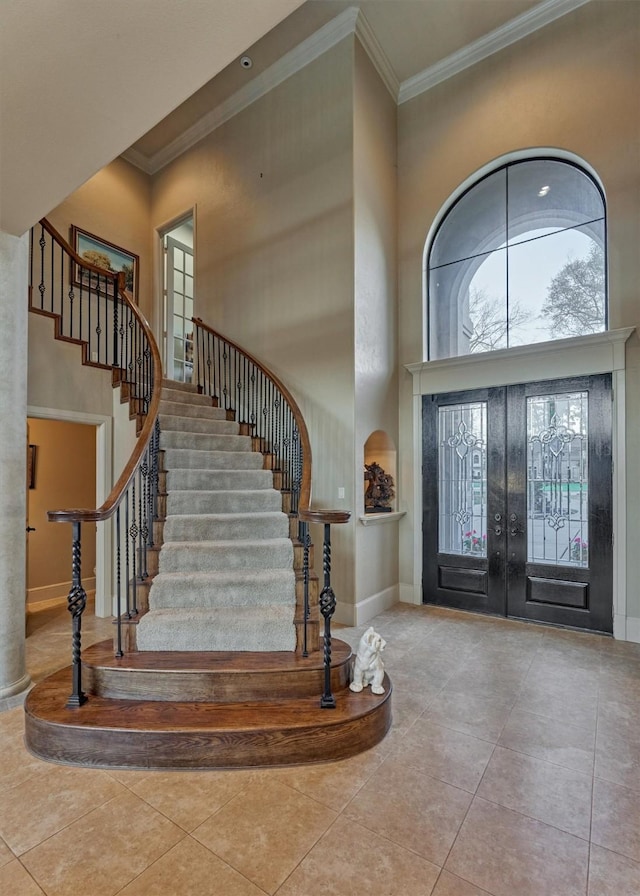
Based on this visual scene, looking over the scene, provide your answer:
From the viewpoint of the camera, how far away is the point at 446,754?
2.41 m

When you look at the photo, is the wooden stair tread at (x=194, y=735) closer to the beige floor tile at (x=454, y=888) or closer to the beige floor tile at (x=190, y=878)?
the beige floor tile at (x=190, y=878)

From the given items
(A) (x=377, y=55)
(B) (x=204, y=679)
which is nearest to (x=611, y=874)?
(B) (x=204, y=679)

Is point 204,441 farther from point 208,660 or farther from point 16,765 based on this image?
point 16,765

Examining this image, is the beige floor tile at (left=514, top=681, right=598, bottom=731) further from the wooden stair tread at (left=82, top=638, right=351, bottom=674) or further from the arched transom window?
the arched transom window

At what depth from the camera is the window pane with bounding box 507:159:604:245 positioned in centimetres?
455

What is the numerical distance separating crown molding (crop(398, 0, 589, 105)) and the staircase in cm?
444

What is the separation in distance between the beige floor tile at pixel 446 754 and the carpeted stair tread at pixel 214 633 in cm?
86

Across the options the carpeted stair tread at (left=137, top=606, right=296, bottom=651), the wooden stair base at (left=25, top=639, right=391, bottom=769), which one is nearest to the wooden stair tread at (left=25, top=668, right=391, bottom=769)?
the wooden stair base at (left=25, top=639, right=391, bottom=769)

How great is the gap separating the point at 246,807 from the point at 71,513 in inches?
65.9

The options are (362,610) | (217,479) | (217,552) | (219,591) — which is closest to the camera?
(219,591)

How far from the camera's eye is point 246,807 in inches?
79.4

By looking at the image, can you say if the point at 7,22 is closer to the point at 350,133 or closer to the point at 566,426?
the point at 350,133

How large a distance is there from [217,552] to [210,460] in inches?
50.2

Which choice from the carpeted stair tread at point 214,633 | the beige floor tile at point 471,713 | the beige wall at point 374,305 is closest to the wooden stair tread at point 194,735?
the carpeted stair tread at point 214,633
